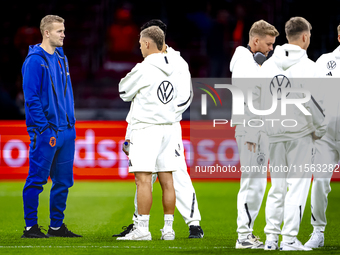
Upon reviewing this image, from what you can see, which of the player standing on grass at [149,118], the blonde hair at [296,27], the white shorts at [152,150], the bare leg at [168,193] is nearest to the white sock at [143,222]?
the player standing on grass at [149,118]

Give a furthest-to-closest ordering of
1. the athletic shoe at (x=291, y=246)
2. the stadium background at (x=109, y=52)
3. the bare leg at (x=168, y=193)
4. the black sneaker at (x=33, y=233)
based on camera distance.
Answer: the stadium background at (x=109, y=52), the black sneaker at (x=33, y=233), the bare leg at (x=168, y=193), the athletic shoe at (x=291, y=246)

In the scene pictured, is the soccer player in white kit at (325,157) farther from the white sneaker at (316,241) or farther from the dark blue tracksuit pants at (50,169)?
the dark blue tracksuit pants at (50,169)

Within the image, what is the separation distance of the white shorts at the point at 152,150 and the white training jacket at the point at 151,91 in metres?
0.08

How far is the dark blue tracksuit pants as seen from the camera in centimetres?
573

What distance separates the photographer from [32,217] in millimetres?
5703

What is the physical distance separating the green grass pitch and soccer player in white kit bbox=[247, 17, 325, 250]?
35 centimetres

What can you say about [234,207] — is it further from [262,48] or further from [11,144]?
[11,144]

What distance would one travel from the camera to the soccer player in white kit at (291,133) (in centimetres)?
470

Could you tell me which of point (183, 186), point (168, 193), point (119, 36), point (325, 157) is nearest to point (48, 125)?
point (168, 193)

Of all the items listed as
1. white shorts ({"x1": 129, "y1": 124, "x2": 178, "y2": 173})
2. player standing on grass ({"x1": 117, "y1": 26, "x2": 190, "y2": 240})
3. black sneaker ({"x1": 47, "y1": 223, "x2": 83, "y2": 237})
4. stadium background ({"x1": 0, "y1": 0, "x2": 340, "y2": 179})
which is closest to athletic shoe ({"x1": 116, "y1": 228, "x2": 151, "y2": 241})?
player standing on grass ({"x1": 117, "y1": 26, "x2": 190, "y2": 240})

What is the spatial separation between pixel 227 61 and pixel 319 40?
7.72ft

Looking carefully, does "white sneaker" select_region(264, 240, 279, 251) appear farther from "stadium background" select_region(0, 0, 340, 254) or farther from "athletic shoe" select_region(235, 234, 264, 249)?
"stadium background" select_region(0, 0, 340, 254)

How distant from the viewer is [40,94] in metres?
5.81

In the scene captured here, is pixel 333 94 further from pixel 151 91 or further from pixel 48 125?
pixel 48 125
